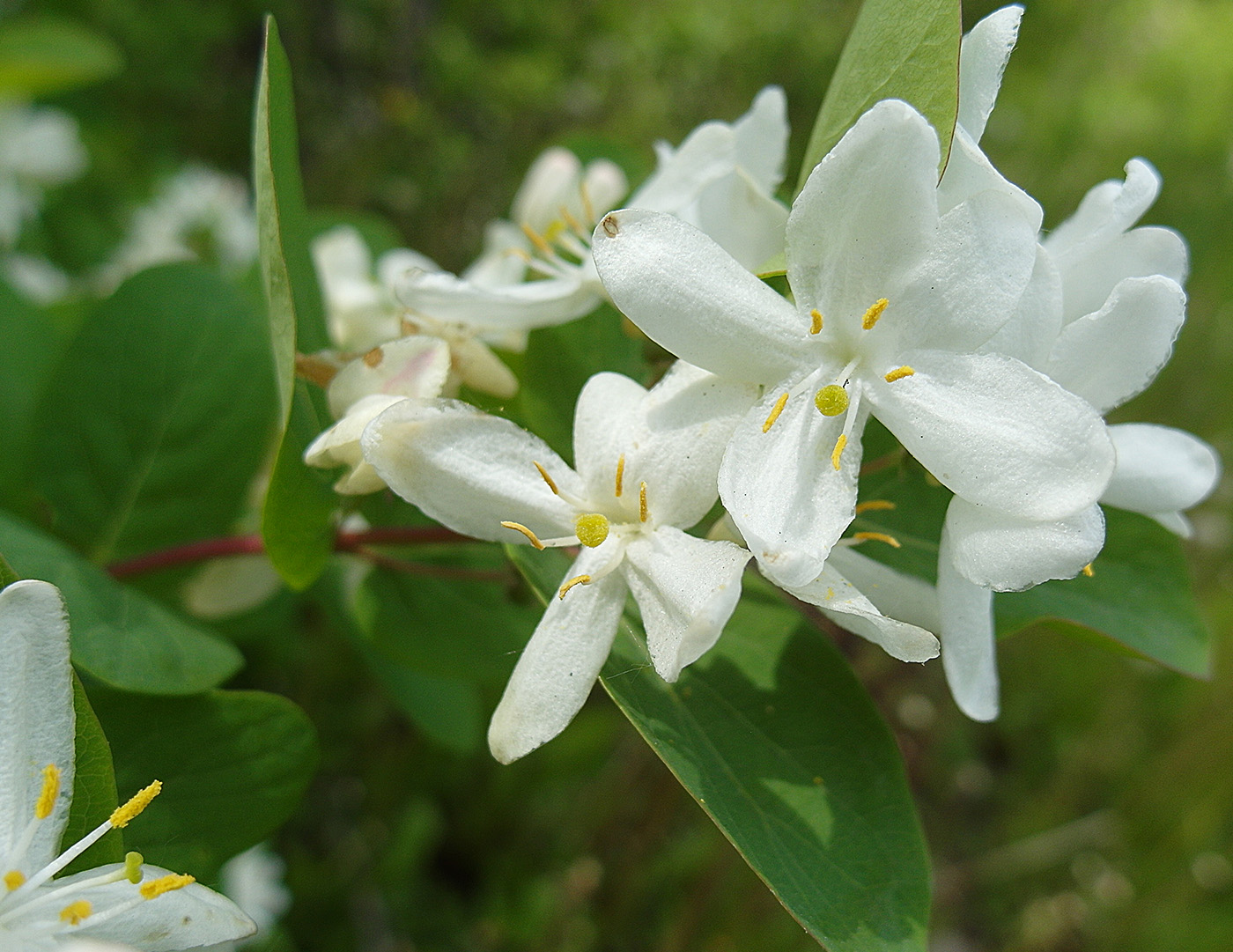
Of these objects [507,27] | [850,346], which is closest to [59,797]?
[850,346]

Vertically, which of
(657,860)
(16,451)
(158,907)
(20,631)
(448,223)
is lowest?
(657,860)

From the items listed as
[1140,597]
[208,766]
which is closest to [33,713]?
[208,766]

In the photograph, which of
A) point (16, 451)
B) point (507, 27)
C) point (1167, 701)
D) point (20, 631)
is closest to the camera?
point (20, 631)

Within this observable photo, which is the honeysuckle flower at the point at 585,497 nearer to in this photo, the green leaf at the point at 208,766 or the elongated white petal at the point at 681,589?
the elongated white petal at the point at 681,589

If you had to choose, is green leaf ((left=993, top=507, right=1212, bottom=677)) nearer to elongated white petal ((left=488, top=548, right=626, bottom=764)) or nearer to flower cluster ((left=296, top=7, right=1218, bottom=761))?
flower cluster ((left=296, top=7, right=1218, bottom=761))

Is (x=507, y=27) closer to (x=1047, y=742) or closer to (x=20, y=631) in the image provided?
(x=1047, y=742)

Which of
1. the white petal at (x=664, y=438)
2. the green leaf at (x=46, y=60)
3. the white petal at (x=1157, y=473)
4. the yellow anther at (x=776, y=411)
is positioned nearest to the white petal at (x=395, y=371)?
the white petal at (x=664, y=438)

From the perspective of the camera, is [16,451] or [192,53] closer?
[16,451]

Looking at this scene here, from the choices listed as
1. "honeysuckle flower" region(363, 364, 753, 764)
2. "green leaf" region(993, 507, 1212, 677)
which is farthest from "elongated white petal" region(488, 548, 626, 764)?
"green leaf" region(993, 507, 1212, 677)
